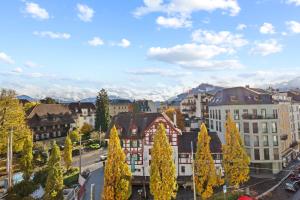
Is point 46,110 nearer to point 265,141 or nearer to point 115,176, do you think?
point 115,176

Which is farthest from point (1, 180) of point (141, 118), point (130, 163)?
point (141, 118)

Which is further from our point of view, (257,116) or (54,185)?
(257,116)

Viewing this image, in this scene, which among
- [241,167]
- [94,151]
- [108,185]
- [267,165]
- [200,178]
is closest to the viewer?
[108,185]

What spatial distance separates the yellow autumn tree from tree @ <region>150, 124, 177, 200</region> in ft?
23.2

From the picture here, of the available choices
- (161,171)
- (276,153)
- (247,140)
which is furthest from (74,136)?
(276,153)

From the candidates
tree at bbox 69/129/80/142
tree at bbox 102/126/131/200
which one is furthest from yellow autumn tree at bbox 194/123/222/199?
tree at bbox 69/129/80/142

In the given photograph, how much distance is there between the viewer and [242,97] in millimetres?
Result: 59469

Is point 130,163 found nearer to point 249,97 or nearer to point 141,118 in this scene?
point 141,118

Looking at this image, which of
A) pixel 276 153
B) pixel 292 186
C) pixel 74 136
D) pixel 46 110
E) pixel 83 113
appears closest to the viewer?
pixel 292 186

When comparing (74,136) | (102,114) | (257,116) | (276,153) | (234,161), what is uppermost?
(102,114)

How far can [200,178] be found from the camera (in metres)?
42.4

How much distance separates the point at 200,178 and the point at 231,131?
33.0 feet

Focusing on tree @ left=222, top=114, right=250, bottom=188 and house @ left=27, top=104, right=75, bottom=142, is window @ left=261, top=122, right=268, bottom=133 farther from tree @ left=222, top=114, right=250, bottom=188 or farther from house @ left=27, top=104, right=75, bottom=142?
house @ left=27, top=104, right=75, bottom=142

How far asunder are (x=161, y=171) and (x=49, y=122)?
57.0 meters
